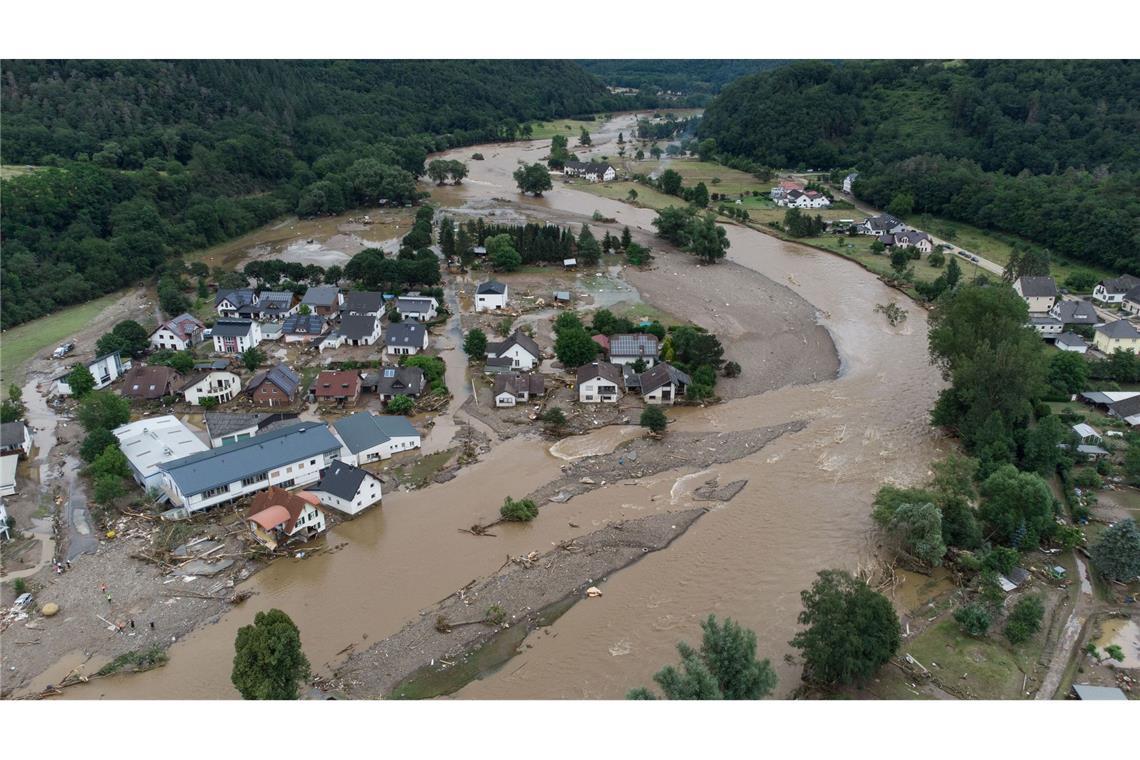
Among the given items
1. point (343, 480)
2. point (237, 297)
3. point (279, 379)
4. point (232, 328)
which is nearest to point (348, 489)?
point (343, 480)

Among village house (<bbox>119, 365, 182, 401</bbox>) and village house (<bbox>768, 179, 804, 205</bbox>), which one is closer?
village house (<bbox>119, 365, 182, 401</bbox>)

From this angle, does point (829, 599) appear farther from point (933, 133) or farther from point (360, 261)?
point (933, 133)

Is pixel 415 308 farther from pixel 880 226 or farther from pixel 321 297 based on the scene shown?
pixel 880 226

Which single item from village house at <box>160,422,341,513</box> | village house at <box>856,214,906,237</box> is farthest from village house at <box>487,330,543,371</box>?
village house at <box>856,214,906,237</box>

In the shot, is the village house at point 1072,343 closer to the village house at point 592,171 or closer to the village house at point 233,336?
→ the village house at point 233,336

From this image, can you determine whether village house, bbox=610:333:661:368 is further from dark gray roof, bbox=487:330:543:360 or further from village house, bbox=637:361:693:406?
dark gray roof, bbox=487:330:543:360

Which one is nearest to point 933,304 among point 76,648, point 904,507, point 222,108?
point 904,507
